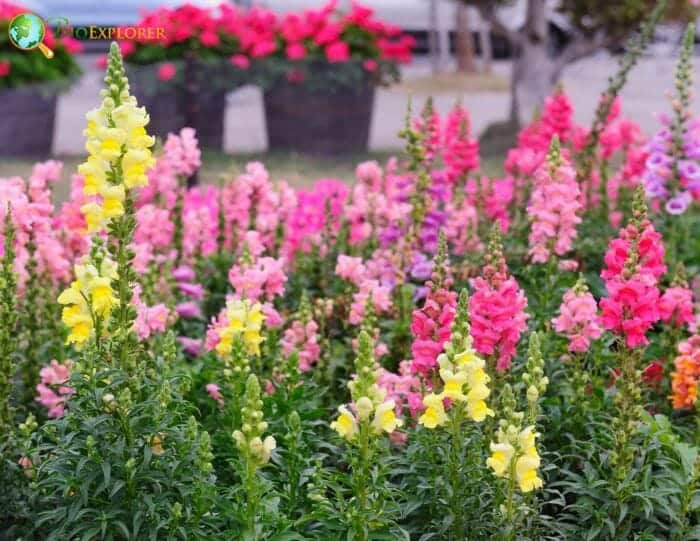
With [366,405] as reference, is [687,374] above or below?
below

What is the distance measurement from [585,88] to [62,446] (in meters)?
16.1

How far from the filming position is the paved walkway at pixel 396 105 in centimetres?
1356

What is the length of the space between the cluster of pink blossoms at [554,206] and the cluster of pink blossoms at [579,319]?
0.50 metres

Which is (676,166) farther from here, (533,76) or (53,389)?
(533,76)

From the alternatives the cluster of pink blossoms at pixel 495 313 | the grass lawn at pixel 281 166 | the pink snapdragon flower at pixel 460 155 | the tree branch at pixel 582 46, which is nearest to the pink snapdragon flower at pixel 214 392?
the cluster of pink blossoms at pixel 495 313

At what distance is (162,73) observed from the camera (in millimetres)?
11672

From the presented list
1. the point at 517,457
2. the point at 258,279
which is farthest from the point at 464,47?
the point at 517,457

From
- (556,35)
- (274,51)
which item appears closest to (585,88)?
(556,35)

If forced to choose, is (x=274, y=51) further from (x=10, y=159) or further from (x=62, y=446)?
(x=62, y=446)

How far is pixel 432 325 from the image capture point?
3695mm

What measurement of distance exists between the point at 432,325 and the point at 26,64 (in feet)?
28.4

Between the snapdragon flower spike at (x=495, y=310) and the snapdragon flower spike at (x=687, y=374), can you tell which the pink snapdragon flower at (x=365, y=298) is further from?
the snapdragon flower spike at (x=687, y=374)

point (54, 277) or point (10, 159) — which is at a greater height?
point (54, 277)

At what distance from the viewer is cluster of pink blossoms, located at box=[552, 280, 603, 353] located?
13.3 feet
